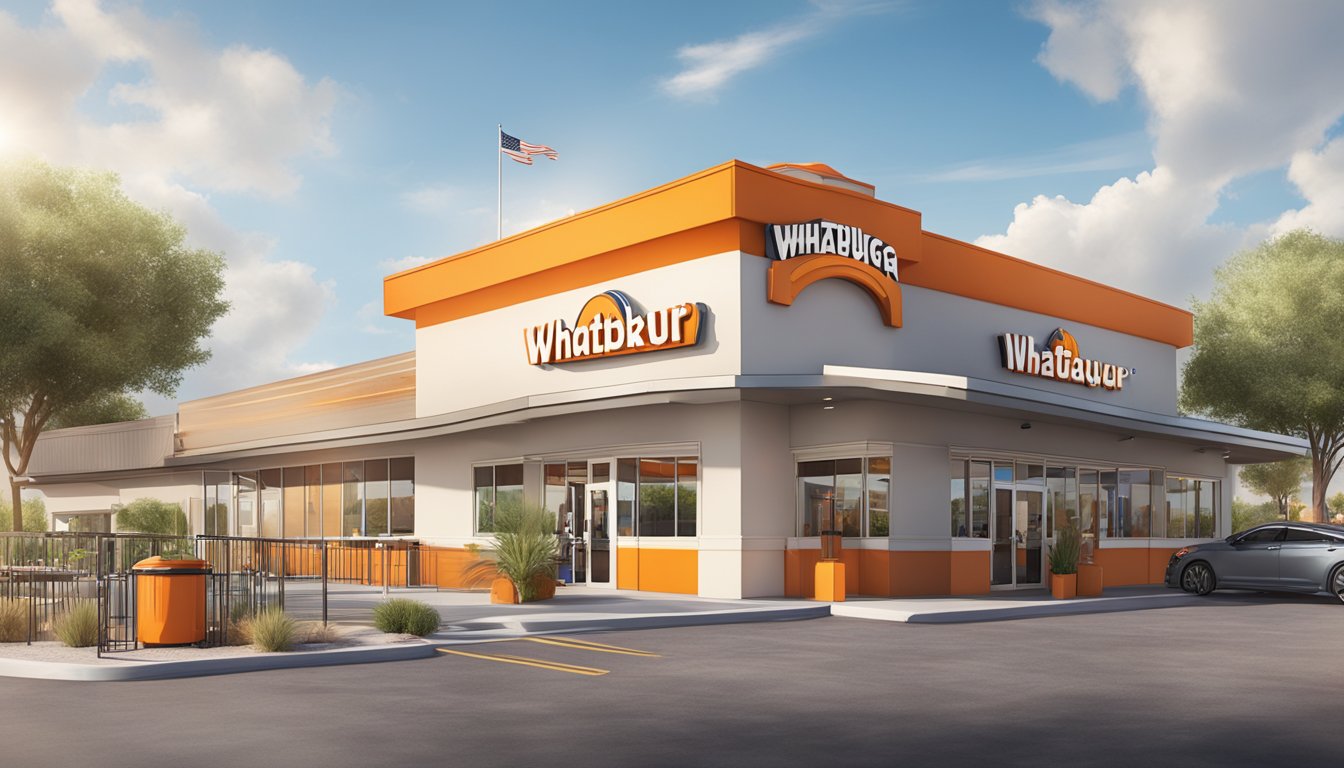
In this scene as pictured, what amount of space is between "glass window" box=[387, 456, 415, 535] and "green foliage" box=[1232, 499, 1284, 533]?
2898 cm

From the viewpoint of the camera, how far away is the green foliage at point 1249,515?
5637cm

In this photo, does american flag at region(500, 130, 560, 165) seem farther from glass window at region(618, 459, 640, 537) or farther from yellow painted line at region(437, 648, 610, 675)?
yellow painted line at region(437, 648, 610, 675)

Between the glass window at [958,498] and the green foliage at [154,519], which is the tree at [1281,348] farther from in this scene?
the green foliage at [154,519]

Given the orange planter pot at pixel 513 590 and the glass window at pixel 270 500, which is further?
the glass window at pixel 270 500

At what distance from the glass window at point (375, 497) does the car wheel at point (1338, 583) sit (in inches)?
864

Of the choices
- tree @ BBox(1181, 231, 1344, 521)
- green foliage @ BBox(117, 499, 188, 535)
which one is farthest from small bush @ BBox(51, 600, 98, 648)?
tree @ BBox(1181, 231, 1344, 521)

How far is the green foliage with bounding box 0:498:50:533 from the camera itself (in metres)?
51.8

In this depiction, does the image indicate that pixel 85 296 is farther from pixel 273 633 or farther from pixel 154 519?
pixel 273 633

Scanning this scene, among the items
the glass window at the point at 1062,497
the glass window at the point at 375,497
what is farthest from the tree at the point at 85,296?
the glass window at the point at 1062,497

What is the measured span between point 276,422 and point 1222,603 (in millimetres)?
27289

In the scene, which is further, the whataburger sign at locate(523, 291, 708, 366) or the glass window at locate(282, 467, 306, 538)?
the glass window at locate(282, 467, 306, 538)

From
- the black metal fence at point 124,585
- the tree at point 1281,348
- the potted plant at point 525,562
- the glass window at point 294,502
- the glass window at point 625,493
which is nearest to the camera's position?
the black metal fence at point 124,585

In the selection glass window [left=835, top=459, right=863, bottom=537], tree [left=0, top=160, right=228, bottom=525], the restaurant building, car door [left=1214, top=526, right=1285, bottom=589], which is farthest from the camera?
tree [left=0, top=160, right=228, bottom=525]

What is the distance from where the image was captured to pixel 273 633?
14188 mm
